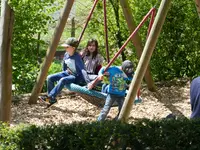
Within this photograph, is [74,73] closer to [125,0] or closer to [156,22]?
[125,0]

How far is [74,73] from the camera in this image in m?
8.27

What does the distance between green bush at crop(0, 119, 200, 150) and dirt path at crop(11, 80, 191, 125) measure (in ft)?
10.5

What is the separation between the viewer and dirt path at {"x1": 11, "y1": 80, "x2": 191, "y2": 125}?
8453 mm

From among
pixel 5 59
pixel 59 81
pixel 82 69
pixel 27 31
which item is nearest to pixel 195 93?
pixel 5 59

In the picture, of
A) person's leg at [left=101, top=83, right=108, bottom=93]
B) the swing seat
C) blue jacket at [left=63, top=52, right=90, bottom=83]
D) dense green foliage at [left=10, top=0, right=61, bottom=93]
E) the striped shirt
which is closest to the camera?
the swing seat

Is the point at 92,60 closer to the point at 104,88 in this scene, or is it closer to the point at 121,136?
the point at 104,88

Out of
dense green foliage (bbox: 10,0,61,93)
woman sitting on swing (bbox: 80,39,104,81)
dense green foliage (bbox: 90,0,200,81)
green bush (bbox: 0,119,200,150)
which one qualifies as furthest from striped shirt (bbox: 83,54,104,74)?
green bush (bbox: 0,119,200,150)

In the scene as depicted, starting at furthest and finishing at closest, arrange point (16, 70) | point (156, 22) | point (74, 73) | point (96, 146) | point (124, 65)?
point (16, 70), point (74, 73), point (124, 65), point (156, 22), point (96, 146)

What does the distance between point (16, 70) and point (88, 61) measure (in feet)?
10.6

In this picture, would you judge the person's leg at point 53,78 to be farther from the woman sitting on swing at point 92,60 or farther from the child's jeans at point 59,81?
the woman sitting on swing at point 92,60

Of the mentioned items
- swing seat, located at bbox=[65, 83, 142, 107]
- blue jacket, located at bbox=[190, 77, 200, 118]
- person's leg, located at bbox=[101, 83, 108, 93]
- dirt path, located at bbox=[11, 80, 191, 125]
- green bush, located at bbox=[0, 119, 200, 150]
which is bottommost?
dirt path, located at bbox=[11, 80, 191, 125]

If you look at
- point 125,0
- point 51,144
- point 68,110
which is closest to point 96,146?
point 51,144

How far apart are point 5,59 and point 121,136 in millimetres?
2292

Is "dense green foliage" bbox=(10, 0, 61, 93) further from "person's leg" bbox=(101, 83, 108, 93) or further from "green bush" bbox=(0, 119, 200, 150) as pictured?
"green bush" bbox=(0, 119, 200, 150)
